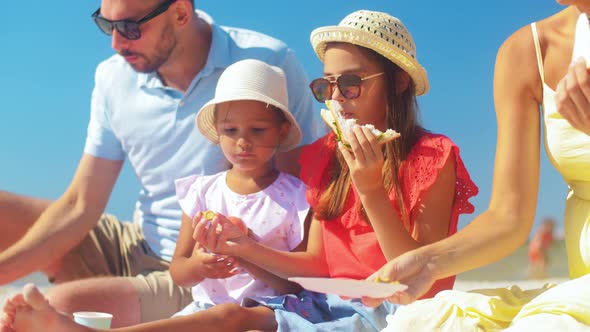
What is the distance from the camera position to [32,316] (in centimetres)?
339

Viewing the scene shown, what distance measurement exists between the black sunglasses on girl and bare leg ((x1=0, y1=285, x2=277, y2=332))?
953mm

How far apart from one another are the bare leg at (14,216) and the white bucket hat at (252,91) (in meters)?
1.50

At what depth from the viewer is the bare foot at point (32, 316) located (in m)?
3.34

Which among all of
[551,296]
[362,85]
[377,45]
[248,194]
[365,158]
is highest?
[377,45]

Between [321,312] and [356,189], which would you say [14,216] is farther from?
[356,189]

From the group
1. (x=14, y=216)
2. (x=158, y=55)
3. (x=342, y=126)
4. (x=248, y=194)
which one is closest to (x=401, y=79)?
(x=342, y=126)

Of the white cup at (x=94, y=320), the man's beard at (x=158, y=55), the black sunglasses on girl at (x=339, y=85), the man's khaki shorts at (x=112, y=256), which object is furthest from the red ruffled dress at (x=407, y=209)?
the man's beard at (x=158, y=55)

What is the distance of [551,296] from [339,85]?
146cm

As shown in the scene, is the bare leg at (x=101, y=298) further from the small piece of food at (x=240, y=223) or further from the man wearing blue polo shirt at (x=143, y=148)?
the small piece of food at (x=240, y=223)

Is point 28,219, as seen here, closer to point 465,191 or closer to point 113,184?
point 113,184

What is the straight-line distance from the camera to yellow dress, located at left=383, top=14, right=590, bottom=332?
239 centimetres

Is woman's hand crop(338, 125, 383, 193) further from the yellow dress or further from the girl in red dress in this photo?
the yellow dress

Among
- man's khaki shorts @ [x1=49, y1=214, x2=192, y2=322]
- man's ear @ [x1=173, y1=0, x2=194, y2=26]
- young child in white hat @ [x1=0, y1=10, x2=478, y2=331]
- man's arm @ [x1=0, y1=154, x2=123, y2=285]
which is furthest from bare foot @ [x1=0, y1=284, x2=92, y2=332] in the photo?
man's ear @ [x1=173, y1=0, x2=194, y2=26]

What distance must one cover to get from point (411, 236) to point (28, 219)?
286 centimetres
